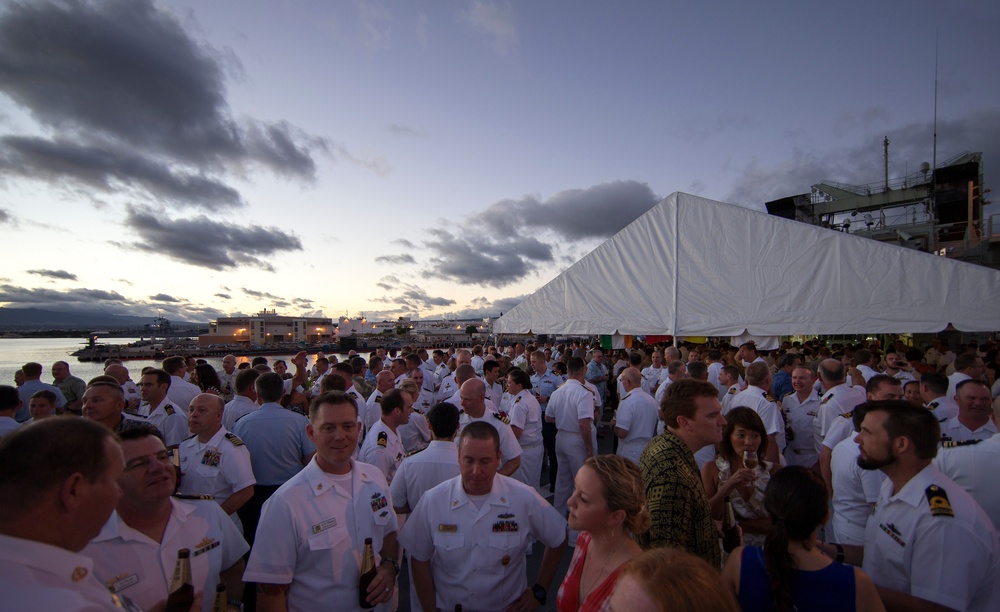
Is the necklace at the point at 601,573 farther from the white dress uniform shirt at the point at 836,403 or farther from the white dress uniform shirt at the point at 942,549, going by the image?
the white dress uniform shirt at the point at 836,403

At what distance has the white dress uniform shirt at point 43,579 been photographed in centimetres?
108

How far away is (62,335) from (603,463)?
18527 cm

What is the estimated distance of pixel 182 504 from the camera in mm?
2230

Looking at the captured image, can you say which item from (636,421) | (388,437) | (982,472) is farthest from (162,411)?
(982,472)

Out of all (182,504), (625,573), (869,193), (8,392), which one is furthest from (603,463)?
(869,193)

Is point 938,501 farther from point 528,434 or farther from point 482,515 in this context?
point 528,434

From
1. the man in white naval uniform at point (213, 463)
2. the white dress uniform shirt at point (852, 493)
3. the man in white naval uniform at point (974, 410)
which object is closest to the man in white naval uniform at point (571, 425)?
the white dress uniform shirt at point (852, 493)

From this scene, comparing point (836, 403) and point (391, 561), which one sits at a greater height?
point (836, 403)

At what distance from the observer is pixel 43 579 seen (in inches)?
44.3

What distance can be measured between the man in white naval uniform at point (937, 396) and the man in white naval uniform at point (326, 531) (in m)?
5.26

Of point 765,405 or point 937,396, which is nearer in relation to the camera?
point 937,396

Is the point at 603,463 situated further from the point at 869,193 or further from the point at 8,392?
the point at 869,193

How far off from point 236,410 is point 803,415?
691 centimetres

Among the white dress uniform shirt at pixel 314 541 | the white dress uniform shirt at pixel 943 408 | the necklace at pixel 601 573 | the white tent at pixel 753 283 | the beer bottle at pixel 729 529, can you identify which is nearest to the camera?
the necklace at pixel 601 573
